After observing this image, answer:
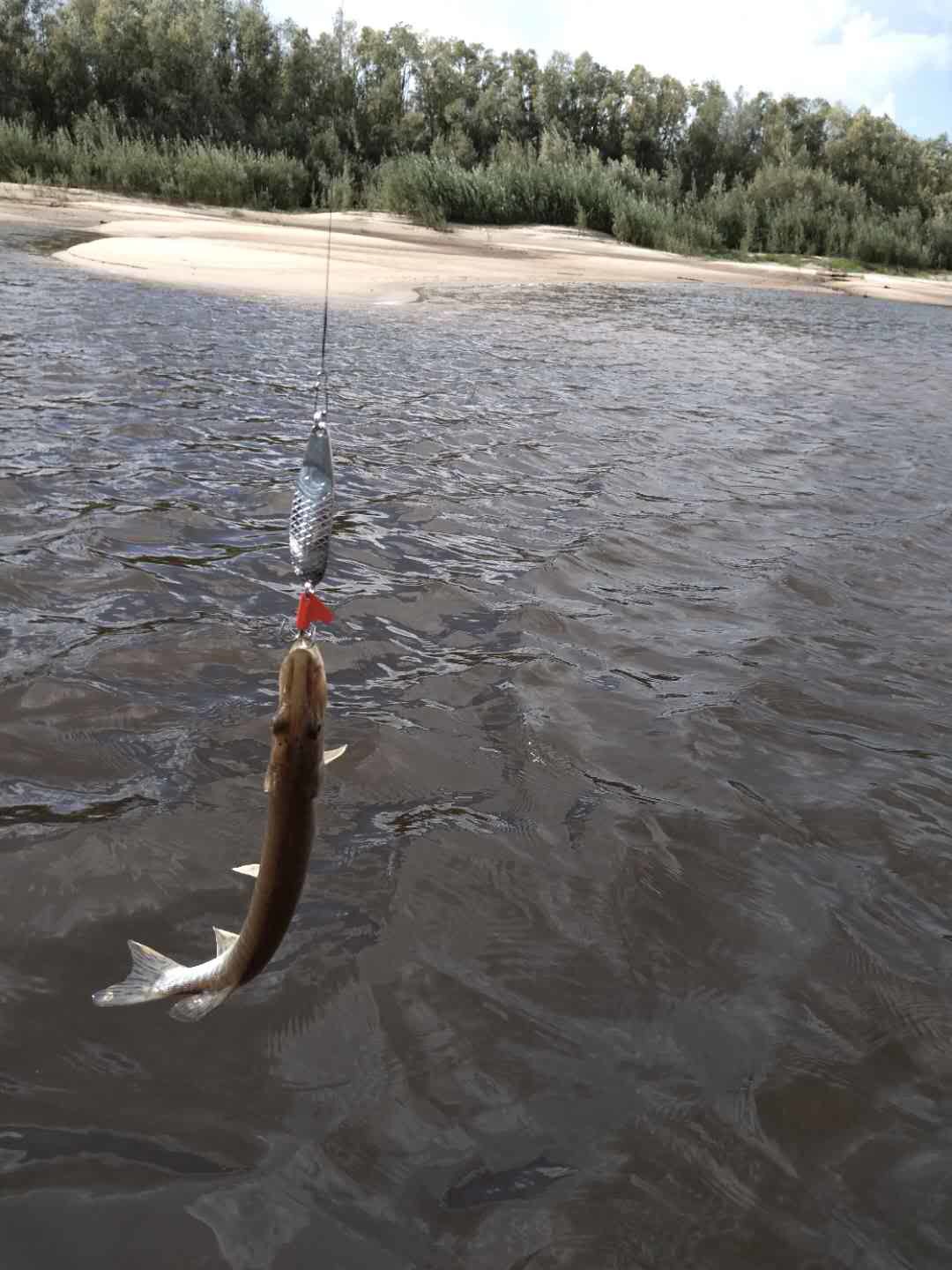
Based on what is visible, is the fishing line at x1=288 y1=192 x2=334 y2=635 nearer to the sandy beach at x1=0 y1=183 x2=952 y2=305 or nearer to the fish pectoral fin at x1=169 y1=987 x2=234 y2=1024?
the fish pectoral fin at x1=169 y1=987 x2=234 y2=1024

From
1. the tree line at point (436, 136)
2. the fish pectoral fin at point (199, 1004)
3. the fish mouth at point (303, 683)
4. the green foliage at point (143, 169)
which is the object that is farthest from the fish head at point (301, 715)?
the green foliage at point (143, 169)

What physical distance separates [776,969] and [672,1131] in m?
0.60

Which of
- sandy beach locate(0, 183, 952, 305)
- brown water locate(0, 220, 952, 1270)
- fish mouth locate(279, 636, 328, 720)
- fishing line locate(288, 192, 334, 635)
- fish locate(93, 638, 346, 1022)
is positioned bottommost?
brown water locate(0, 220, 952, 1270)

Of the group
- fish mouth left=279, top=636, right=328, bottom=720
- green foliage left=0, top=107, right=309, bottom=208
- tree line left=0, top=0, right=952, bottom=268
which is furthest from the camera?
tree line left=0, top=0, right=952, bottom=268

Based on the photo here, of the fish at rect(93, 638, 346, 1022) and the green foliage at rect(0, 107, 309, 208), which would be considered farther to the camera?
the green foliage at rect(0, 107, 309, 208)

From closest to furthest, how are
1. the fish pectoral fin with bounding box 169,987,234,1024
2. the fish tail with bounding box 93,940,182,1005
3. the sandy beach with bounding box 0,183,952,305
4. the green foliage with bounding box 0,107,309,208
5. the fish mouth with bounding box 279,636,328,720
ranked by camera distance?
the fish mouth with bounding box 279,636,328,720 < the fish pectoral fin with bounding box 169,987,234,1024 < the fish tail with bounding box 93,940,182,1005 < the sandy beach with bounding box 0,183,952,305 < the green foliage with bounding box 0,107,309,208

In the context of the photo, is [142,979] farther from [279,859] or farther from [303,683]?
[303,683]

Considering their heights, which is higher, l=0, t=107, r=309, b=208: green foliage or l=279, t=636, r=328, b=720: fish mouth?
l=0, t=107, r=309, b=208: green foliage

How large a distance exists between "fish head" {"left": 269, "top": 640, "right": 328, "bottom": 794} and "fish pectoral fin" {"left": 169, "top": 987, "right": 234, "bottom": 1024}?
53 cm

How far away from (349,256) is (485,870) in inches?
638

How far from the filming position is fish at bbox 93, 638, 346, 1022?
4.33 feet

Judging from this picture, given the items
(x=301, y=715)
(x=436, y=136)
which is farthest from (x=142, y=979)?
(x=436, y=136)

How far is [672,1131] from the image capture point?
204 cm

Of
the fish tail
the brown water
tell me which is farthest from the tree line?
the fish tail
